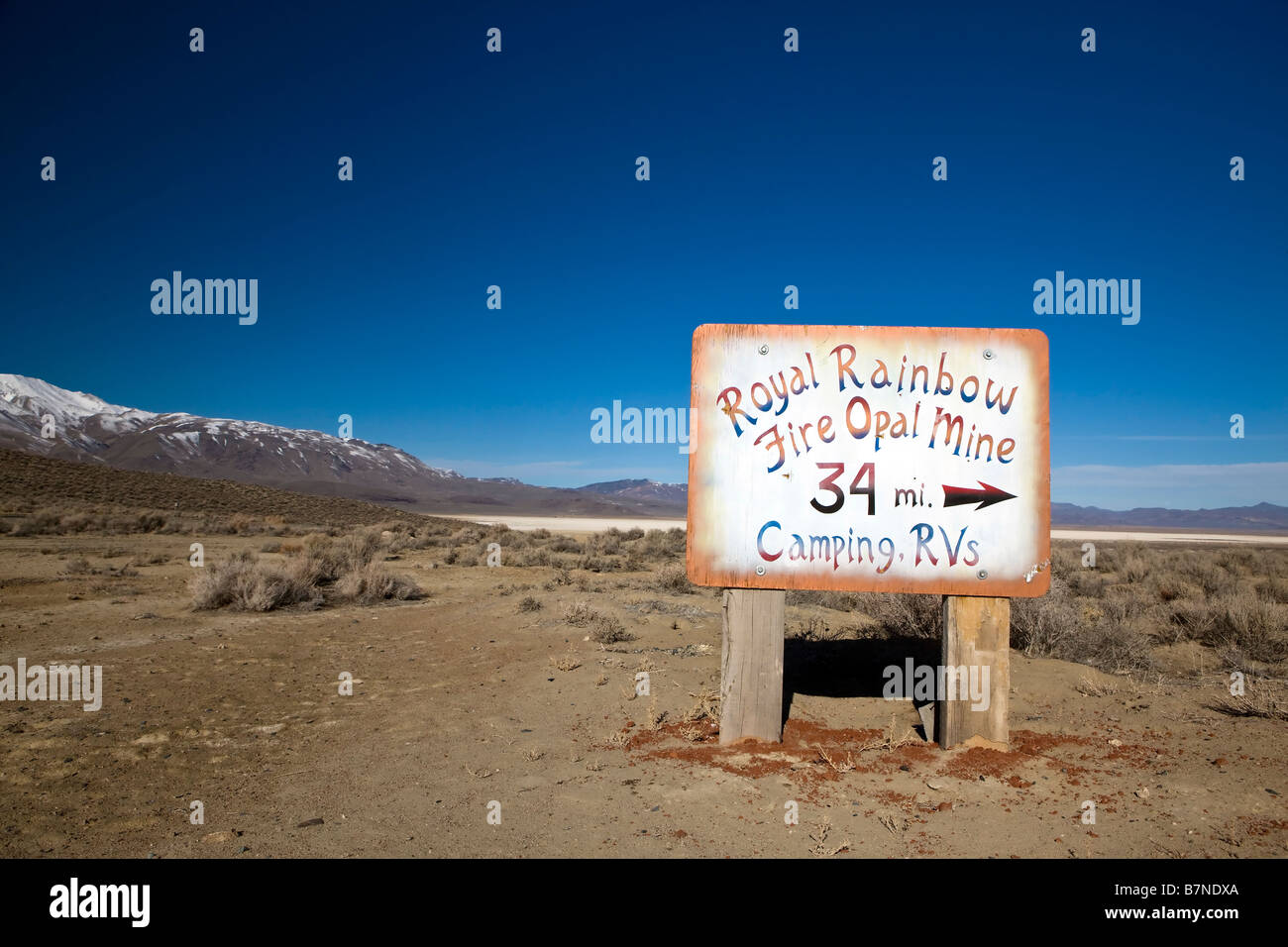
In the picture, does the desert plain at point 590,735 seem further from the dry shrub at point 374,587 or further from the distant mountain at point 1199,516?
the distant mountain at point 1199,516

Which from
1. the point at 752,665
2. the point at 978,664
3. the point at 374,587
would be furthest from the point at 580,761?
the point at 374,587

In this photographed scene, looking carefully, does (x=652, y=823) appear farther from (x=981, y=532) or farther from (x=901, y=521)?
(x=981, y=532)

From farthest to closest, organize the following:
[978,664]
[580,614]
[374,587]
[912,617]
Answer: [374,587], [580,614], [912,617], [978,664]

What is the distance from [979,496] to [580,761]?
3269 millimetres

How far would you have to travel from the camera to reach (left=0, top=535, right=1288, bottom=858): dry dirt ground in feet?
12.1

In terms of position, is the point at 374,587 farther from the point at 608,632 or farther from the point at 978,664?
the point at 978,664

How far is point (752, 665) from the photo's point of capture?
4867mm

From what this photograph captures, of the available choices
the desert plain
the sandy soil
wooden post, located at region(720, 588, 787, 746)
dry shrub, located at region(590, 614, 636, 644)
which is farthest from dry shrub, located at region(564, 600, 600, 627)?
the sandy soil

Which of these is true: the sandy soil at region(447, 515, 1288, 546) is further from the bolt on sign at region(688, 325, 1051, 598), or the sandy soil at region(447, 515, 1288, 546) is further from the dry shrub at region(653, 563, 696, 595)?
the bolt on sign at region(688, 325, 1051, 598)

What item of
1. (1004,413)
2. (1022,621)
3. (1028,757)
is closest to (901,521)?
(1004,413)

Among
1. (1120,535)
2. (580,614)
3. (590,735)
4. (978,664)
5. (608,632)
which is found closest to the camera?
(978,664)

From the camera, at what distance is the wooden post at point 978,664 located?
4730 millimetres

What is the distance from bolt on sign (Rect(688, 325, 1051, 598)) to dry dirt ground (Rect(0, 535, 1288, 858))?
1.25 meters
